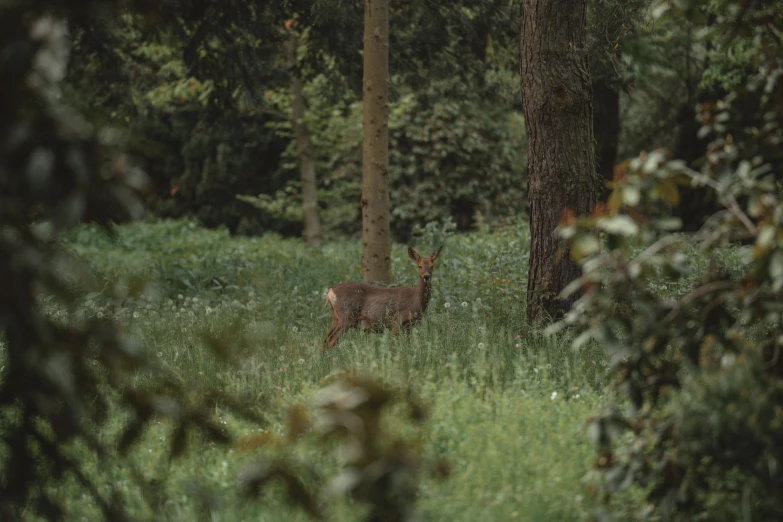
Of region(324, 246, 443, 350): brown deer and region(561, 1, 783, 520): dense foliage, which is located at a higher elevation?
region(561, 1, 783, 520): dense foliage

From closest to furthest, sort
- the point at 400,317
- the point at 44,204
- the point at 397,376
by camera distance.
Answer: the point at 44,204 < the point at 397,376 < the point at 400,317

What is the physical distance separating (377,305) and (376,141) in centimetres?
215

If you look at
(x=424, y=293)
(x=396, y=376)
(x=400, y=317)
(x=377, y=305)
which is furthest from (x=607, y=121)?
(x=396, y=376)

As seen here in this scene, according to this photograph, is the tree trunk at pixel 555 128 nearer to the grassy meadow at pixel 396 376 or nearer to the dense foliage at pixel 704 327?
the grassy meadow at pixel 396 376

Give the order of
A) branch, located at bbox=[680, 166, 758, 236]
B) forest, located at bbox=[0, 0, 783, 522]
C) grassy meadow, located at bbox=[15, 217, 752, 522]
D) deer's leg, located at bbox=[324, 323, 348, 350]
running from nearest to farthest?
forest, located at bbox=[0, 0, 783, 522]
branch, located at bbox=[680, 166, 758, 236]
grassy meadow, located at bbox=[15, 217, 752, 522]
deer's leg, located at bbox=[324, 323, 348, 350]

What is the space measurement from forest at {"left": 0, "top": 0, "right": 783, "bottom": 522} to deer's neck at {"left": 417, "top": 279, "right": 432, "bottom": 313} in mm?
22

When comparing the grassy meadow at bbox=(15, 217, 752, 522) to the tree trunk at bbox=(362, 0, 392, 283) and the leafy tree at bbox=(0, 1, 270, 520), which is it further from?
the tree trunk at bbox=(362, 0, 392, 283)

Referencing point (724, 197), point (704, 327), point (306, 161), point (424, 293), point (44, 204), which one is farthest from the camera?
point (306, 161)

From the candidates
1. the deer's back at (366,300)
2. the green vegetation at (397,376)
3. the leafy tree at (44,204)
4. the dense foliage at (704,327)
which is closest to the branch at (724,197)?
the dense foliage at (704,327)

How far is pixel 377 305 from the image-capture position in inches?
337

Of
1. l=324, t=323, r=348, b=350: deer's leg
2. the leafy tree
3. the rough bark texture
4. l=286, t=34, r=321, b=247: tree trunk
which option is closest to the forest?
the leafy tree

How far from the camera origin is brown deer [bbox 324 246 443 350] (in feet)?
27.5

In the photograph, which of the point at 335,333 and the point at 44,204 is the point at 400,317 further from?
the point at 44,204

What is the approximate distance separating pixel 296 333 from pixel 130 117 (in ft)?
24.6
